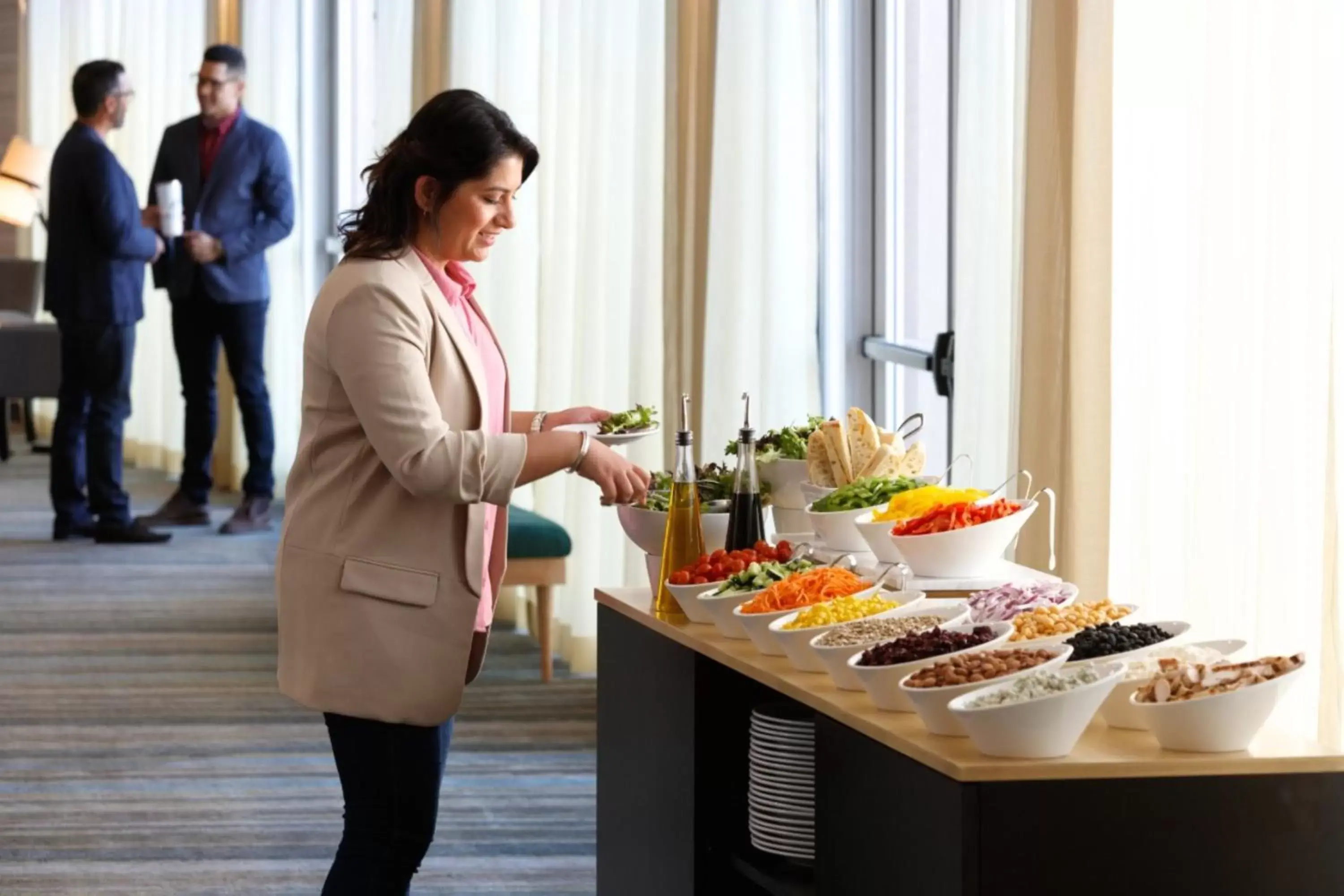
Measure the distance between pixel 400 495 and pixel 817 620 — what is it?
625 millimetres

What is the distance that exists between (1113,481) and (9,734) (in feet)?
10.8

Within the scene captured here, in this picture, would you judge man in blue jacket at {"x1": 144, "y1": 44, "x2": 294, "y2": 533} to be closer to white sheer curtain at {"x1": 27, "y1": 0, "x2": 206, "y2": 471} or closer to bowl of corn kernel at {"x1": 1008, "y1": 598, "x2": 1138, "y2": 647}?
white sheer curtain at {"x1": 27, "y1": 0, "x2": 206, "y2": 471}

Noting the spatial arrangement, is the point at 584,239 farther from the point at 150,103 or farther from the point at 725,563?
the point at 150,103

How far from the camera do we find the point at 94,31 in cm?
1191

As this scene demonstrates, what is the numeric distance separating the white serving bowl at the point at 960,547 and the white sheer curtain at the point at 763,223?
214 centimetres

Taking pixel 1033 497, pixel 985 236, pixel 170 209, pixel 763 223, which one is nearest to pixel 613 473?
pixel 1033 497

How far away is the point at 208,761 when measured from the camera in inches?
184

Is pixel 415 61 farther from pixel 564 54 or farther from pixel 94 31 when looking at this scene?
pixel 94 31

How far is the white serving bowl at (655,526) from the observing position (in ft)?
9.46

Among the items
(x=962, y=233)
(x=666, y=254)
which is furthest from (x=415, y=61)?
(x=962, y=233)

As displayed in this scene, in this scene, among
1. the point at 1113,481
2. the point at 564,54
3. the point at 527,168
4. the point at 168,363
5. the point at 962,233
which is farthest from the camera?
the point at 168,363

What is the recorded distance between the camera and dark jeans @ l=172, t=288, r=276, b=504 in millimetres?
7961

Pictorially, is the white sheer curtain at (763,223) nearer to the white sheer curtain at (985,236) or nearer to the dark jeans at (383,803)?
the white sheer curtain at (985,236)

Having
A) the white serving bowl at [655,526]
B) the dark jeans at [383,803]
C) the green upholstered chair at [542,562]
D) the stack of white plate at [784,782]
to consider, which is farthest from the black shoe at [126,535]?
the stack of white plate at [784,782]
